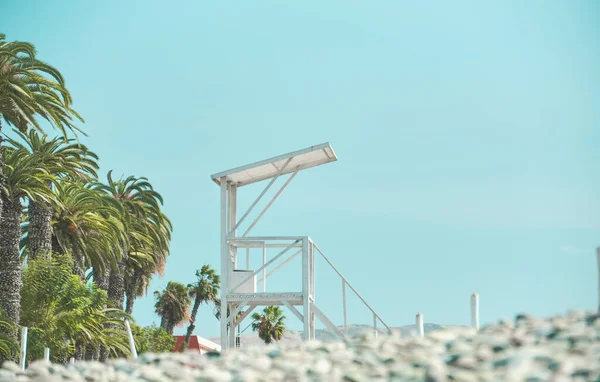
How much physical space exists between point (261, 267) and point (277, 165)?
8.45ft

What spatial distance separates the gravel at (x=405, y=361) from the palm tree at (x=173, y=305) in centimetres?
6251

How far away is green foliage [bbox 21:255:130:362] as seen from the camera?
1288 inches

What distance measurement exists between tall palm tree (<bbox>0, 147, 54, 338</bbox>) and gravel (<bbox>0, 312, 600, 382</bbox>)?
884 inches

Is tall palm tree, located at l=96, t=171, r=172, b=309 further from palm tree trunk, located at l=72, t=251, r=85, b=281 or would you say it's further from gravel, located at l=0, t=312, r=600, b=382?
gravel, located at l=0, t=312, r=600, b=382

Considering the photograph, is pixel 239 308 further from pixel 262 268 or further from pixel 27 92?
pixel 27 92

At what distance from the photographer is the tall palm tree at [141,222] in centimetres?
4591

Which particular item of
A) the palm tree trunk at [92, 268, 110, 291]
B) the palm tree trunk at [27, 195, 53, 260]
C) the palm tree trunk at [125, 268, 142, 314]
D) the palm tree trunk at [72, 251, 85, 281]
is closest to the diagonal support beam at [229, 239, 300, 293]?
the palm tree trunk at [27, 195, 53, 260]

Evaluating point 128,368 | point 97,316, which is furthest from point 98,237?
point 128,368

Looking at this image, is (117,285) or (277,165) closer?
(277,165)

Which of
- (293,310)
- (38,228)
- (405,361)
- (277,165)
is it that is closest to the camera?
(405,361)

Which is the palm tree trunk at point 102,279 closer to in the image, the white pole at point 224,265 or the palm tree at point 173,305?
the white pole at point 224,265

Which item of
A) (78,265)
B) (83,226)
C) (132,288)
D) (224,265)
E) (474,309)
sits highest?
(83,226)

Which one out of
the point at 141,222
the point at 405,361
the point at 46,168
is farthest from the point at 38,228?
the point at 405,361

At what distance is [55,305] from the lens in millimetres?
33938
